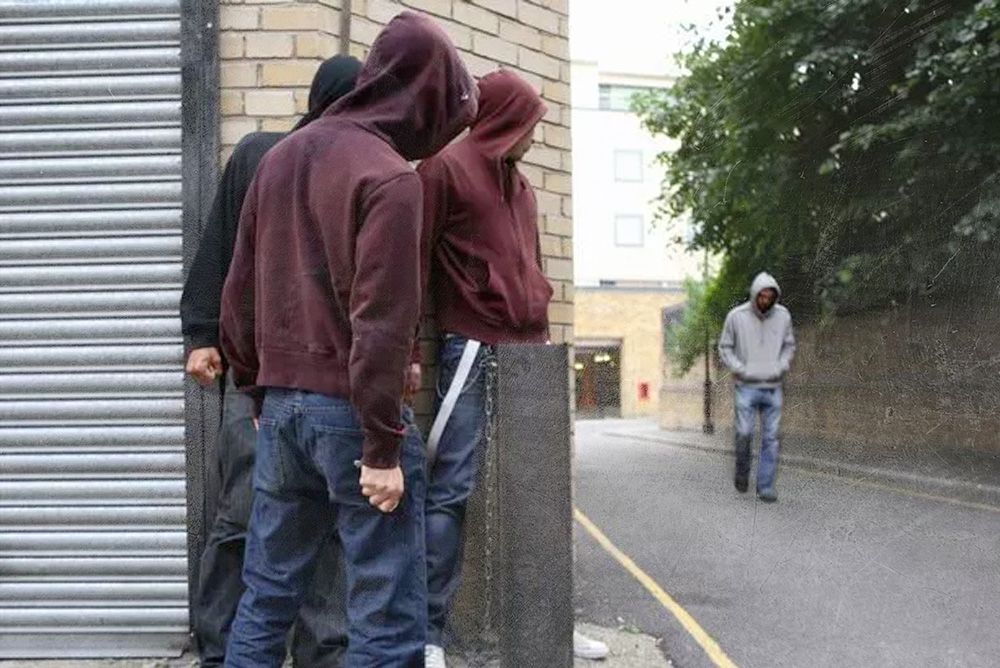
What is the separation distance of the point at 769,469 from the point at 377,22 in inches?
69.9

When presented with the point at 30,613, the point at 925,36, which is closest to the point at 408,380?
the point at 925,36

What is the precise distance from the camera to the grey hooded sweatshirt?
1.51 meters

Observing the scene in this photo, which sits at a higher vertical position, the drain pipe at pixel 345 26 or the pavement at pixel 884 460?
the drain pipe at pixel 345 26

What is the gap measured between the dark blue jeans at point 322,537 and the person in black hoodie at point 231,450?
424mm

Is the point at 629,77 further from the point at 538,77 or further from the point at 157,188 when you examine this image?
the point at 157,188

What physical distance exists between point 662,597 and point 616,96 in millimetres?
1091

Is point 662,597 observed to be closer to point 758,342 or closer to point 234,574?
point 758,342

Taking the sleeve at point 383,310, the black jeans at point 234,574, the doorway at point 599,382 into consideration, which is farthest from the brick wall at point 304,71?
the sleeve at point 383,310

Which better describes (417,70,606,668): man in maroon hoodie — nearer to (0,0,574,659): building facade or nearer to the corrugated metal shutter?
(0,0,574,659): building facade

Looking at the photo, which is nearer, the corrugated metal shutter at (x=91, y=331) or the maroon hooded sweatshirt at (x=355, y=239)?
the maroon hooded sweatshirt at (x=355, y=239)

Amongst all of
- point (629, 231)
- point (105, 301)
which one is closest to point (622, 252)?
point (629, 231)

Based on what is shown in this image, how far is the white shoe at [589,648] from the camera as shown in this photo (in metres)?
2.30

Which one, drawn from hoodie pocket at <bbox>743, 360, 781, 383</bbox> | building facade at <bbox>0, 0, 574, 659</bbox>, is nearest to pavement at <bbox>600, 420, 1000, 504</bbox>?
hoodie pocket at <bbox>743, 360, 781, 383</bbox>

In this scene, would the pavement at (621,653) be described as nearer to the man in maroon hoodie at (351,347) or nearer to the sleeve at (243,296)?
the man in maroon hoodie at (351,347)
